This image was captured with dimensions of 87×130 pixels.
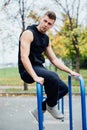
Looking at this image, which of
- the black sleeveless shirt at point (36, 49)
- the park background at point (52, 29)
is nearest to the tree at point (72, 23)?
the park background at point (52, 29)

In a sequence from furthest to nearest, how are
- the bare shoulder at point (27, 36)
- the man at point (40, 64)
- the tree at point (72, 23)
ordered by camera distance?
1. the tree at point (72, 23)
2. the bare shoulder at point (27, 36)
3. the man at point (40, 64)

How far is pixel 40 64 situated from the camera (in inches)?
227

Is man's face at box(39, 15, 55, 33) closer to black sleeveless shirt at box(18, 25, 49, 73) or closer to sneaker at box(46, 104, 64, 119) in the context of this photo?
black sleeveless shirt at box(18, 25, 49, 73)

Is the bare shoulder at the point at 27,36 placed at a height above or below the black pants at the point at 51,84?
above

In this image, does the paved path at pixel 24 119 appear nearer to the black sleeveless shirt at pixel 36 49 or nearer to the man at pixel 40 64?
the man at pixel 40 64

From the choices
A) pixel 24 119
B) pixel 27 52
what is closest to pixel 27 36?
pixel 27 52

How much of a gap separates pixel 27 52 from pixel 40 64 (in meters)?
0.36

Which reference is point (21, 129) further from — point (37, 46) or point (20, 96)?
point (20, 96)

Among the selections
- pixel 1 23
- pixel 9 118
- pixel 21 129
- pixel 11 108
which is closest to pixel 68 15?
pixel 1 23

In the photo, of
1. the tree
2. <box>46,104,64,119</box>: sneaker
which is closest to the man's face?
<box>46,104,64,119</box>: sneaker

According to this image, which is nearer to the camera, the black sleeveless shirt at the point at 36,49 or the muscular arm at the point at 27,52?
the muscular arm at the point at 27,52

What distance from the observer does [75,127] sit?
8039 millimetres

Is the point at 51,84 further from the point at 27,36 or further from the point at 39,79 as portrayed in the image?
Answer: the point at 27,36

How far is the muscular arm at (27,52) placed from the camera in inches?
206
